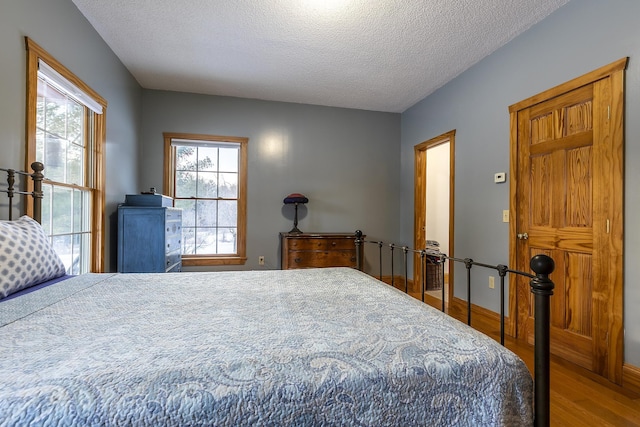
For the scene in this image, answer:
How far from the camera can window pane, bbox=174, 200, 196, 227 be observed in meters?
4.10

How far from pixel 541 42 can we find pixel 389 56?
120cm

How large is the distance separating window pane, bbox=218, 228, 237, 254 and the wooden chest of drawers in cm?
74

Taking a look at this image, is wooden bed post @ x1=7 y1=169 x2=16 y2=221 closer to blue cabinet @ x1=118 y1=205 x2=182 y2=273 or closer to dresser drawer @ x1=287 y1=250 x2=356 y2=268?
blue cabinet @ x1=118 y1=205 x2=182 y2=273

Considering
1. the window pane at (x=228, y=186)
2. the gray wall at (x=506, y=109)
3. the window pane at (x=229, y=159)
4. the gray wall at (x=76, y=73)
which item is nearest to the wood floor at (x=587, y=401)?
the gray wall at (x=506, y=109)

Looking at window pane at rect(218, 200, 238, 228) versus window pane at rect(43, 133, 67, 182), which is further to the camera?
A: window pane at rect(218, 200, 238, 228)

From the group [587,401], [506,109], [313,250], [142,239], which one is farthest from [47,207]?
[506,109]

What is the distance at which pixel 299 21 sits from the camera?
99.1 inches

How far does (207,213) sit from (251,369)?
3.68 metres

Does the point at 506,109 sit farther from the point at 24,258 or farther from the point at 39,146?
the point at 39,146

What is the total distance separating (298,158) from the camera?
436cm

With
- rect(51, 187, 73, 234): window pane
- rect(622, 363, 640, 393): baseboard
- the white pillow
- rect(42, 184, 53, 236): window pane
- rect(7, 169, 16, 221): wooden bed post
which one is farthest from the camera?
rect(51, 187, 73, 234): window pane

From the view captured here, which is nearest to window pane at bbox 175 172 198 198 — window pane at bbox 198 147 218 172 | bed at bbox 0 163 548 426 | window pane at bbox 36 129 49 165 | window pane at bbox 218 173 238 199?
window pane at bbox 198 147 218 172

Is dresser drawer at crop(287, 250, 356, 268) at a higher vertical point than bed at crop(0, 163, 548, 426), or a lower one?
lower

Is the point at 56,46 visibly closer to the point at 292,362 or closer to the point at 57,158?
the point at 57,158
